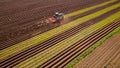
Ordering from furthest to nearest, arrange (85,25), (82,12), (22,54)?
(82,12), (85,25), (22,54)

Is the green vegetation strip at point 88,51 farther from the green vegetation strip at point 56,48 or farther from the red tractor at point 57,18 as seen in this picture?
the red tractor at point 57,18

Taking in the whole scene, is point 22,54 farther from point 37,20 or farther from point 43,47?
point 37,20

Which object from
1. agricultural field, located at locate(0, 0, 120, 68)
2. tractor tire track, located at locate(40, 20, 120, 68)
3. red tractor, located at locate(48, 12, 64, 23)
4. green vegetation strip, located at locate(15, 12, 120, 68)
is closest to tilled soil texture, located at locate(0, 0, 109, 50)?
agricultural field, located at locate(0, 0, 120, 68)

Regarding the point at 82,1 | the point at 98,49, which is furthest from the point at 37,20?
the point at 82,1

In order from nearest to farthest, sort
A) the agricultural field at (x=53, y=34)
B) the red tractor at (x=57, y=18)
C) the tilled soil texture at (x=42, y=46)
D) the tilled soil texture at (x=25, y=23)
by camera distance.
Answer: the tilled soil texture at (x=42, y=46) → the agricultural field at (x=53, y=34) → the tilled soil texture at (x=25, y=23) → the red tractor at (x=57, y=18)

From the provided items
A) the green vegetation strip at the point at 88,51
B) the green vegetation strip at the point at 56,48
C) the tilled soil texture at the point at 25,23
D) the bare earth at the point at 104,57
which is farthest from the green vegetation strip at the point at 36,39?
the bare earth at the point at 104,57

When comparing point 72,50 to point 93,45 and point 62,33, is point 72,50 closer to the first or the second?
point 93,45

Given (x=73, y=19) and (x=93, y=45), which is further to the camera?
(x=73, y=19)

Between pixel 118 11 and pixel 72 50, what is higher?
pixel 72 50

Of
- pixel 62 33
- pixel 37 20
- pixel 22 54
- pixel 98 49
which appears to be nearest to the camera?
pixel 22 54
